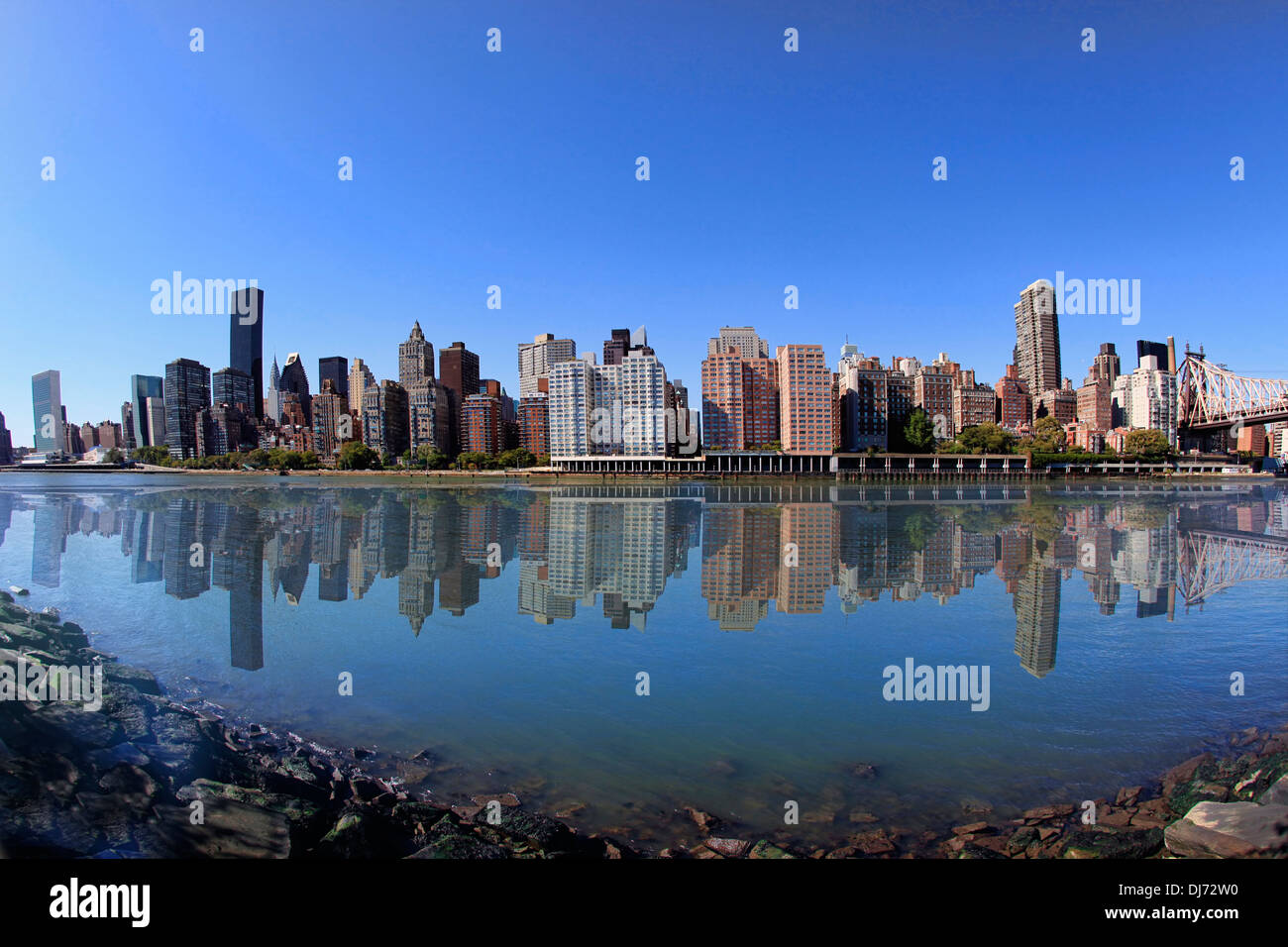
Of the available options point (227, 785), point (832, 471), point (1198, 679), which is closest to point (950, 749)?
point (1198, 679)

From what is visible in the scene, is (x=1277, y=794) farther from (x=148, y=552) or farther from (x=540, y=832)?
(x=148, y=552)

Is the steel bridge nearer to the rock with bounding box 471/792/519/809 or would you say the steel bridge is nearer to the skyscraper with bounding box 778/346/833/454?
the skyscraper with bounding box 778/346/833/454

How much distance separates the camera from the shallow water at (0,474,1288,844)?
830 centimetres

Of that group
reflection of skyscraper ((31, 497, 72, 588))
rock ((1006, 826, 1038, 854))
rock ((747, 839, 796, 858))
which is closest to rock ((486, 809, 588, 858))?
rock ((747, 839, 796, 858))

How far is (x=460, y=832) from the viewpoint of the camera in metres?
6.65

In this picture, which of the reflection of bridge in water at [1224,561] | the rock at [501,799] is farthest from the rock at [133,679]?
the reflection of bridge in water at [1224,561]

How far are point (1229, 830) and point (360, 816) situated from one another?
29.4 ft

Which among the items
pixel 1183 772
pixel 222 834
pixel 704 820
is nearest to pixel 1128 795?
pixel 1183 772

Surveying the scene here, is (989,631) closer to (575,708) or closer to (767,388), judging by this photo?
(575,708)

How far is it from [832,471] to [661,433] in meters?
39.5

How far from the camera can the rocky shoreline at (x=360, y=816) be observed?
6.40 metres

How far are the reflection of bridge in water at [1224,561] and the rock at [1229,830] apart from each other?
1497 cm

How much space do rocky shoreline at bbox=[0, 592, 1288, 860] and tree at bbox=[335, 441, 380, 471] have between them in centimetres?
16465

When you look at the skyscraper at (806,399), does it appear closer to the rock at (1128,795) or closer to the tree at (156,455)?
the rock at (1128,795)
